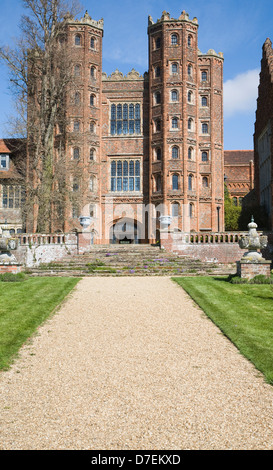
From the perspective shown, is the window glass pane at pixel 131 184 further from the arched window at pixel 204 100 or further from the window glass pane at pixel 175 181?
the arched window at pixel 204 100

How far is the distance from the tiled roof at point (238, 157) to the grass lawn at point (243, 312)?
36.4m

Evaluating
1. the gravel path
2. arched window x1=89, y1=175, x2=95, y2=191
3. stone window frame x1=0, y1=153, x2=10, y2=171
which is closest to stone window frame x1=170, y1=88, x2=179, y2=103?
arched window x1=89, y1=175, x2=95, y2=191

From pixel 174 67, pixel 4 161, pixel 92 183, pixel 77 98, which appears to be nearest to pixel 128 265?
pixel 92 183

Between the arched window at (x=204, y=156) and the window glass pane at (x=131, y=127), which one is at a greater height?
the window glass pane at (x=131, y=127)

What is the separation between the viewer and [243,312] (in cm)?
839

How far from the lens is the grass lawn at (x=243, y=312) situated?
19.0 feet

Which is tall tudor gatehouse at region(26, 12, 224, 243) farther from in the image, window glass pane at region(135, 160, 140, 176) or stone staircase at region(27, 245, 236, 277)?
stone staircase at region(27, 245, 236, 277)

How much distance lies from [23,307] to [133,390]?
193 inches

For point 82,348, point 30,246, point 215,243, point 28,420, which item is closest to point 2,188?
point 30,246

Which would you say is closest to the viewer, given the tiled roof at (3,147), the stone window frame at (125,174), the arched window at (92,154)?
the arched window at (92,154)

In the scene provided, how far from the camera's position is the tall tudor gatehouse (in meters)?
29.7


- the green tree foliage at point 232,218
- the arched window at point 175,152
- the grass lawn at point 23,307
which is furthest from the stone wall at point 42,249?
the green tree foliage at point 232,218
